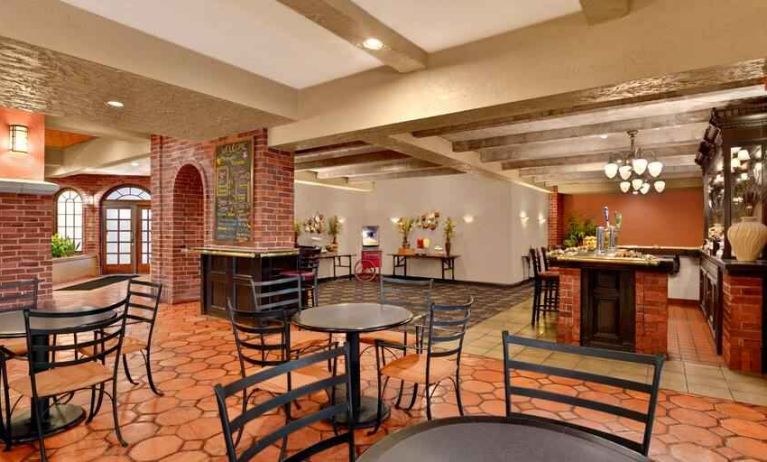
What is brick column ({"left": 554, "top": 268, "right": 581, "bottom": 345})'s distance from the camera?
457cm

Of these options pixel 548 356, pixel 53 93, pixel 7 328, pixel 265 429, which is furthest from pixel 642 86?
pixel 53 93

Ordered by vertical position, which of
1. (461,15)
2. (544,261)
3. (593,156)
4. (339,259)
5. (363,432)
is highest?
(461,15)

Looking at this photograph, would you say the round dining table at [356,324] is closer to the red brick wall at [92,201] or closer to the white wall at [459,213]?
the white wall at [459,213]

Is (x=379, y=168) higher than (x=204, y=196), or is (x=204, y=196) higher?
(x=379, y=168)

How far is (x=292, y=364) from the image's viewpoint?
57.2 inches

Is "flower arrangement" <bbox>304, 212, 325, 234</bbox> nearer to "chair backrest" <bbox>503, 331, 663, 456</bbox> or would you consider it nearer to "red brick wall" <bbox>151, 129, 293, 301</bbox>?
"red brick wall" <bbox>151, 129, 293, 301</bbox>

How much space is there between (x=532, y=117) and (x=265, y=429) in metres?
4.04

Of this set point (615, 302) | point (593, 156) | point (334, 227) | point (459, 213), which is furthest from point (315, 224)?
point (615, 302)

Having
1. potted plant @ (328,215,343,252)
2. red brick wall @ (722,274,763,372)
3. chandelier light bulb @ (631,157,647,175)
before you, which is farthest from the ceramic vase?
potted plant @ (328,215,343,252)

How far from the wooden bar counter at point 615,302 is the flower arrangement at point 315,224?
6675 millimetres

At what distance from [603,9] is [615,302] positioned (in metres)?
3.01

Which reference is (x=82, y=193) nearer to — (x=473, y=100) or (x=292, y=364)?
(x=473, y=100)

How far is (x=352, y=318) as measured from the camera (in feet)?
9.18

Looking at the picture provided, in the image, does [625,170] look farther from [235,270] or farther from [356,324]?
[235,270]
